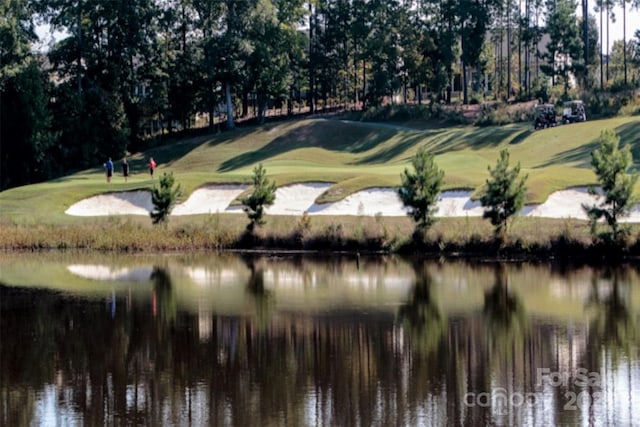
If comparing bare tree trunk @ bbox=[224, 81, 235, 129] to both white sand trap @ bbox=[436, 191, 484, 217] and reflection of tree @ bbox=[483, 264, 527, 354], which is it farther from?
reflection of tree @ bbox=[483, 264, 527, 354]

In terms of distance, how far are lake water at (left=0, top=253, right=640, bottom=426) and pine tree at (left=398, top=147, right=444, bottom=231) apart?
5.07 metres

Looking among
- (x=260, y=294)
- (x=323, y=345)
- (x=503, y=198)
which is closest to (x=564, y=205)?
(x=503, y=198)

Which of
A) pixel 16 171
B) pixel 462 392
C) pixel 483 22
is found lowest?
pixel 462 392

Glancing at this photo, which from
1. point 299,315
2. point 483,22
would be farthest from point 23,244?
point 483,22

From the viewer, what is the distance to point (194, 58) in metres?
86.9

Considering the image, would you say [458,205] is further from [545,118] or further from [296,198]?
[545,118]

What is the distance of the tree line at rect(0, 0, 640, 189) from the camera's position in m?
76.6

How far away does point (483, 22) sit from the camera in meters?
95.4

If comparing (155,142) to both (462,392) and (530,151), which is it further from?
(462,392)

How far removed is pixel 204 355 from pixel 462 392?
250 inches

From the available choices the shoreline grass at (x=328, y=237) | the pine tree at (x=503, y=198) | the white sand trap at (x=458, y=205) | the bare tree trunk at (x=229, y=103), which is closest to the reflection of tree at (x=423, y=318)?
the shoreline grass at (x=328, y=237)

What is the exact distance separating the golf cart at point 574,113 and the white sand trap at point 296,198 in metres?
28.3

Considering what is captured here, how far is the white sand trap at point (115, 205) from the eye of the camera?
5081 cm

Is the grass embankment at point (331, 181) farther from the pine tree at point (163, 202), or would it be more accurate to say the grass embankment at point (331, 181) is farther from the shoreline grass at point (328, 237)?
the pine tree at point (163, 202)
